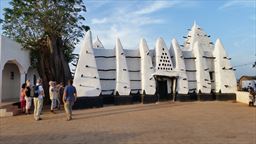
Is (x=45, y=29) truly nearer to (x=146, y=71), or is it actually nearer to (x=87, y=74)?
(x=87, y=74)

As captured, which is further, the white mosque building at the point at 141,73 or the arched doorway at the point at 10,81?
the arched doorway at the point at 10,81

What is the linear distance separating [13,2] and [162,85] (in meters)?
13.5

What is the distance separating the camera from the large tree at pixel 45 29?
2117 centimetres

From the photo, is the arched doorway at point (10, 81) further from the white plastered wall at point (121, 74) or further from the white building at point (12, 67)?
the white plastered wall at point (121, 74)

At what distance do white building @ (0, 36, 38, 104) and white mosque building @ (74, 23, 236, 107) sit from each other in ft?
13.7

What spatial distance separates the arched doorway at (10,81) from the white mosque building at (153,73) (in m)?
6.01

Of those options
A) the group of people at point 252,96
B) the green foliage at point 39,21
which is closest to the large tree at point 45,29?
the green foliage at point 39,21

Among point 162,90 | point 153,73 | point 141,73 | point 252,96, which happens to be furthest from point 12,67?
point 252,96

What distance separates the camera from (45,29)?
859 inches

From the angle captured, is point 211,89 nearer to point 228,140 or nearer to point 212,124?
point 212,124

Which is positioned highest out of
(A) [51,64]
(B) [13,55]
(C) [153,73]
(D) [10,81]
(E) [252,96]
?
(B) [13,55]

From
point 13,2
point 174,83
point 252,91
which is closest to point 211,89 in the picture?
point 174,83

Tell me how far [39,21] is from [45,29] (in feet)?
2.70

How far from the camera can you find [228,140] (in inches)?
323
